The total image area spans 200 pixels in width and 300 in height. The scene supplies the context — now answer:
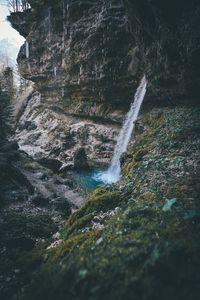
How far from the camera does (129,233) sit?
6.47 metres

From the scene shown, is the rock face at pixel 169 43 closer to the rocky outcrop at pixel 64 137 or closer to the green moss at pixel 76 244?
the rocky outcrop at pixel 64 137

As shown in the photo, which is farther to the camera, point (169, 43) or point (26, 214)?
point (169, 43)

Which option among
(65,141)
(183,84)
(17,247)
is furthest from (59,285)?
(65,141)

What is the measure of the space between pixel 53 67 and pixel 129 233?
30391 mm

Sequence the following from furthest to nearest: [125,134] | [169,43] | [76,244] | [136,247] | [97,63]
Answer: [97,63], [125,134], [169,43], [76,244], [136,247]

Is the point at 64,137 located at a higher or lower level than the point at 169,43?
lower

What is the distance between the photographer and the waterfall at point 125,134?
23689 mm

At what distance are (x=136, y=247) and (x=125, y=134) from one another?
19866mm

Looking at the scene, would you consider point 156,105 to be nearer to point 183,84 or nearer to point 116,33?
point 183,84

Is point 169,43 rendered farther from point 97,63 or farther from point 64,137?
point 64,137

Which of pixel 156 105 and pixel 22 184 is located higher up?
pixel 156 105

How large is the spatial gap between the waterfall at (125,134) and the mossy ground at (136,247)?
13334 millimetres

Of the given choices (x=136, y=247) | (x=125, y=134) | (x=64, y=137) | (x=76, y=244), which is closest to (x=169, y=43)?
(x=125, y=134)

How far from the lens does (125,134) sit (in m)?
25.3
